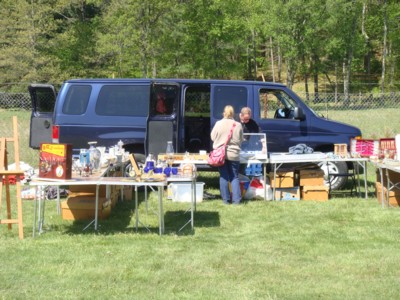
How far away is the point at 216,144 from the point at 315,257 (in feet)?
11.5

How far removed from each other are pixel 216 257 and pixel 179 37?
32.4 meters

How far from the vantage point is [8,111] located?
960 inches

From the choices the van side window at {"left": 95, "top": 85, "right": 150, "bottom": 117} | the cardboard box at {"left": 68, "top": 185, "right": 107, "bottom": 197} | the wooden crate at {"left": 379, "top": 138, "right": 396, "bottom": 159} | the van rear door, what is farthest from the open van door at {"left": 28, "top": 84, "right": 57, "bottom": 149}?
the wooden crate at {"left": 379, "top": 138, "right": 396, "bottom": 159}

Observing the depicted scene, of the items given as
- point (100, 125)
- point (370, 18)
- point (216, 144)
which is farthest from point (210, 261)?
point (370, 18)

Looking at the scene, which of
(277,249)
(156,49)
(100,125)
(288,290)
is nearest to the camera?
(288,290)

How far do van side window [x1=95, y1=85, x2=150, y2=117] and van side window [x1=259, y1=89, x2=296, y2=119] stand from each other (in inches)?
83.3

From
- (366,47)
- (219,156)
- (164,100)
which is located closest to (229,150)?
(219,156)

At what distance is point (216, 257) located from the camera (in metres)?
6.18

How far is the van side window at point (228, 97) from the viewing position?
1078 cm

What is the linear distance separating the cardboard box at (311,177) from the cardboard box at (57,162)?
4.32 meters

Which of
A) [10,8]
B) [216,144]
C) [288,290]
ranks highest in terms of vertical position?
[10,8]

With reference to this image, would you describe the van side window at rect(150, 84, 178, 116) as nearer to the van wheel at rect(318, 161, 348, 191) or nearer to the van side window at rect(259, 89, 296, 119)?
the van side window at rect(259, 89, 296, 119)

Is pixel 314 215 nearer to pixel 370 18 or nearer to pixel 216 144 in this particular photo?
pixel 216 144

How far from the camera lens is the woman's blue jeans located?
9407mm
